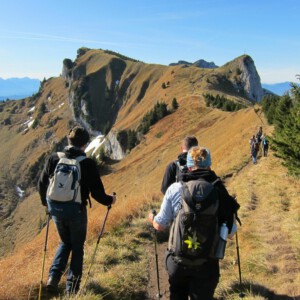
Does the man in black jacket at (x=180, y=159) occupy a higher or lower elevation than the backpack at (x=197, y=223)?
higher

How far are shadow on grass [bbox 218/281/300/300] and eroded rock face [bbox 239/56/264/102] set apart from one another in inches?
4337

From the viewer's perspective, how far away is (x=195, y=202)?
393cm

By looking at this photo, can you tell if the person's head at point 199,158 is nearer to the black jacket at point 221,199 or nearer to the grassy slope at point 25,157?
the black jacket at point 221,199

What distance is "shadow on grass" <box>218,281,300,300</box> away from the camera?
5.89 m

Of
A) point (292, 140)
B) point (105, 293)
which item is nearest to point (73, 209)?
point (105, 293)

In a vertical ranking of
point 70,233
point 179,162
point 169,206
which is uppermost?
point 179,162

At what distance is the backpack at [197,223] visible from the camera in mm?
3924

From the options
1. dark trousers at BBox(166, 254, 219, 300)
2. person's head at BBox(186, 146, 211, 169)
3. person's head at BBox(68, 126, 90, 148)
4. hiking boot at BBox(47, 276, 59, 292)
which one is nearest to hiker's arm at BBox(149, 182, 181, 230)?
person's head at BBox(186, 146, 211, 169)

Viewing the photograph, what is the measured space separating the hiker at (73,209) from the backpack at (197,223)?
1882 millimetres

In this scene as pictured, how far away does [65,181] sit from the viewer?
5.18m

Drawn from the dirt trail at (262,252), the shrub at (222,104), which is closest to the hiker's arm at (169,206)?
the dirt trail at (262,252)

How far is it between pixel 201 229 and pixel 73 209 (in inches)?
87.1

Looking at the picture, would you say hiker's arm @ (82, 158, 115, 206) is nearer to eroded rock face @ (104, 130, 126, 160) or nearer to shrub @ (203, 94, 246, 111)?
shrub @ (203, 94, 246, 111)

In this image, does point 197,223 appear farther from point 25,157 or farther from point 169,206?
point 25,157
